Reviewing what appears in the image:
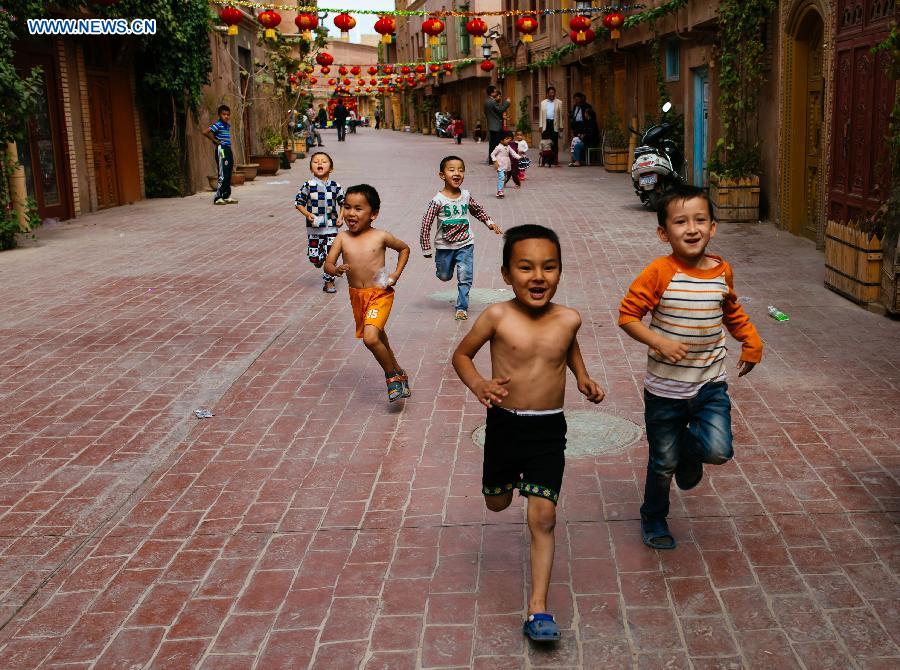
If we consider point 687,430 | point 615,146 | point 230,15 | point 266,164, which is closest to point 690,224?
point 687,430

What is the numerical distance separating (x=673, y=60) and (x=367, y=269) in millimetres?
16745

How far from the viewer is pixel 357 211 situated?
644 centimetres

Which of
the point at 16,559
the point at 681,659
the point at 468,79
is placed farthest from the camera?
the point at 468,79

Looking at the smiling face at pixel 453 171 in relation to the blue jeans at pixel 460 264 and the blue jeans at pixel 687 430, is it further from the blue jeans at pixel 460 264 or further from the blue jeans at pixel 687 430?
the blue jeans at pixel 687 430

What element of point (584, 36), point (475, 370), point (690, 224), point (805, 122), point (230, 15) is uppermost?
point (230, 15)

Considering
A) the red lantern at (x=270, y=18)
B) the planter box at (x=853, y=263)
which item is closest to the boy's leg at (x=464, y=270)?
the planter box at (x=853, y=263)

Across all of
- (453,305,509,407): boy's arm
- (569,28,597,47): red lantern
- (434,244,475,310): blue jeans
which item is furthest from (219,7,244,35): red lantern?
→ (453,305,509,407): boy's arm

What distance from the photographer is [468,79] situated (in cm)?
5081

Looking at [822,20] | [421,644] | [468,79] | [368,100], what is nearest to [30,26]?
[822,20]

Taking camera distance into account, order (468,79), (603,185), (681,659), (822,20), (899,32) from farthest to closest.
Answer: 1. (468,79)
2. (603,185)
3. (822,20)
4. (899,32)
5. (681,659)

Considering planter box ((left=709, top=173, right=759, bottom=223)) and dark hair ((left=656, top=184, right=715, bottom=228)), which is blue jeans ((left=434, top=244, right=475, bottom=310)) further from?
planter box ((left=709, top=173, right=759, bottom=223))

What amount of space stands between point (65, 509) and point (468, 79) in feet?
158

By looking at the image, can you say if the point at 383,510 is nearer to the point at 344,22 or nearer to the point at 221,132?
Result: the point at 221,132

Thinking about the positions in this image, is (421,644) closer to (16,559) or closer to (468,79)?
(16,559)
